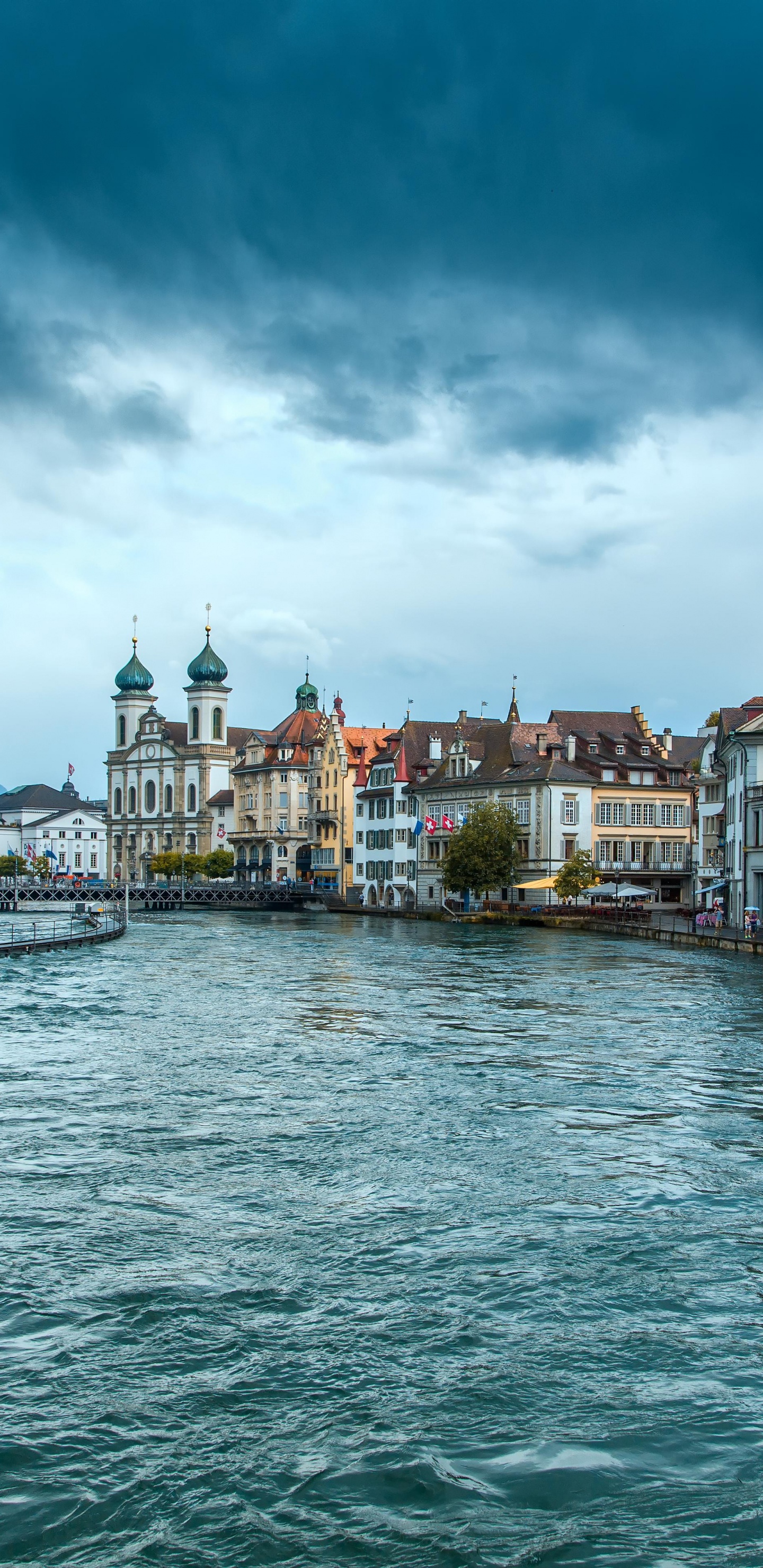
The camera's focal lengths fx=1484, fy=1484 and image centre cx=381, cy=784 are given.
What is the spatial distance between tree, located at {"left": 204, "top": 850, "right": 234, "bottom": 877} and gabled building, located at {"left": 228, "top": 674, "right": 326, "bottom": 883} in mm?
970

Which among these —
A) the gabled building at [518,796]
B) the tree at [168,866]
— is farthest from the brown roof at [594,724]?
the tree at [168,866]

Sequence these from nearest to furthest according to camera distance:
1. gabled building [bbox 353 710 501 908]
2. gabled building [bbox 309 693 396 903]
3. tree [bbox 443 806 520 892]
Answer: tree [bbox 443 806 520 892] < gabled building [bbox 353 710 501 908] < gabled building [bbox 309 693 396 903]

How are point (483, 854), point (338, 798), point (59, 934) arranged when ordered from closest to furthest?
point (59, 934) → point (483, 854) → point (338, 798)

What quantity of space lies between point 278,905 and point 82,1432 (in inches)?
5042

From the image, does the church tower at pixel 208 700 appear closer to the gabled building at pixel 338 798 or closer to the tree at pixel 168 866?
the tree at pixel 168 866

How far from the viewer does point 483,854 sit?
3883 inches

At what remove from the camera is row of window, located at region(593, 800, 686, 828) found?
10812 centimetres

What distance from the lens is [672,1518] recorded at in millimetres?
10891

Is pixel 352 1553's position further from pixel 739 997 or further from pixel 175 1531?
pixel 739 997

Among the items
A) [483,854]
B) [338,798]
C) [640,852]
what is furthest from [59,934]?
[338,798]

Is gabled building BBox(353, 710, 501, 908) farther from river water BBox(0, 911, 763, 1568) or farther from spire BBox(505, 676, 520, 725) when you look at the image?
river water BBox(0, 911, 763, 1568)

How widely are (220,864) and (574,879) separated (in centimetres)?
8406

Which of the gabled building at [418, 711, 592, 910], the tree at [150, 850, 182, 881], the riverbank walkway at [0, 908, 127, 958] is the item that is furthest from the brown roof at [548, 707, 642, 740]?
the tree at [150, 850, 182, 881]

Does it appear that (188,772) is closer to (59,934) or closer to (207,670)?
(207,670)
